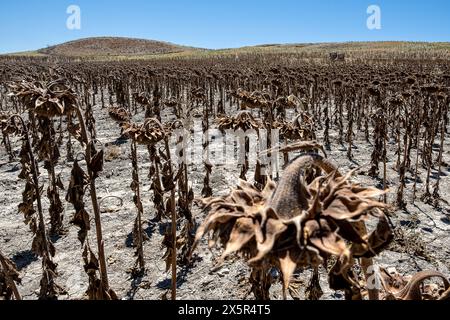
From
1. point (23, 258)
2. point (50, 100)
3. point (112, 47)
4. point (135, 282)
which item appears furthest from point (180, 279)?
point (112, 47)

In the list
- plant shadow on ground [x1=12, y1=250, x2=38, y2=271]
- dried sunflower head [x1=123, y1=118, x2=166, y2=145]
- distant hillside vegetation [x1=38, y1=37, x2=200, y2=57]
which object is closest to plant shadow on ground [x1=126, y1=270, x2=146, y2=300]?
plant shadow on ground [x1=12, y1=250, x2=38, y2=271]

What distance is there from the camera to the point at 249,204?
145 centimetres

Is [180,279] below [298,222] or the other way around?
below

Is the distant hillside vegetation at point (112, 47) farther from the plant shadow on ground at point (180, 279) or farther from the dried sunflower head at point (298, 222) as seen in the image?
the dried sunflower head at point (298, 222)

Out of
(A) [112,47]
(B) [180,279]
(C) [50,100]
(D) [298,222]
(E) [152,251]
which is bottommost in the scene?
(B) [180,279]

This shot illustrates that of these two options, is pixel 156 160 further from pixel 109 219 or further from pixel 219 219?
pixel 219 219

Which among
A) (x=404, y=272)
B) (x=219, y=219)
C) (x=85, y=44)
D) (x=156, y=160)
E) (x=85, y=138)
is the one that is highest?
(x=85, y=44)

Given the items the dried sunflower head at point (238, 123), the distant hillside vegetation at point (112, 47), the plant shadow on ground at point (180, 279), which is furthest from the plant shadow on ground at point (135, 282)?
the distant hillside vegetation at point (112, 47)

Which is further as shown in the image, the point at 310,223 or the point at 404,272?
the point at 404,272

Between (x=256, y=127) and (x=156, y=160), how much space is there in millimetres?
2516

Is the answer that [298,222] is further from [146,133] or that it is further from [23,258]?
[23,258]

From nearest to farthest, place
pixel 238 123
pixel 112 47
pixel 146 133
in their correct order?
pixel 238 123 → pixel 146 133 → pixel 112 47

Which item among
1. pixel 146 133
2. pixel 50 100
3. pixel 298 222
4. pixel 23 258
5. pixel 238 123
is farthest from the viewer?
pixel 23 258

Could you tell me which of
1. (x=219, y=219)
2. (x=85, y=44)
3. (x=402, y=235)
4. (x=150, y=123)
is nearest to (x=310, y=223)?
(x=219, y=219)
